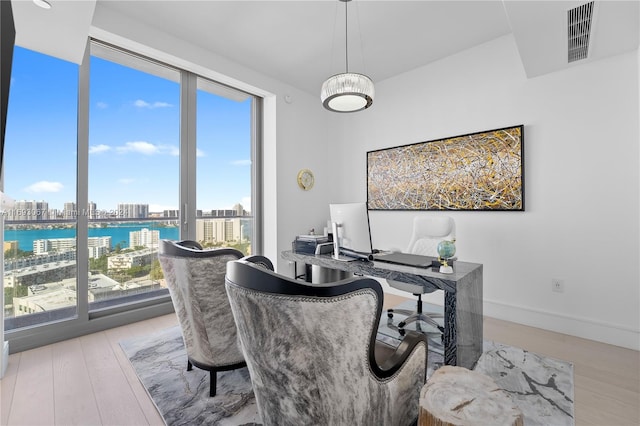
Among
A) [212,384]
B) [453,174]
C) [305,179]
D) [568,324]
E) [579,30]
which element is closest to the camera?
[212,384]

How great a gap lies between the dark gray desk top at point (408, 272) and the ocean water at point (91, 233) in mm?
1895

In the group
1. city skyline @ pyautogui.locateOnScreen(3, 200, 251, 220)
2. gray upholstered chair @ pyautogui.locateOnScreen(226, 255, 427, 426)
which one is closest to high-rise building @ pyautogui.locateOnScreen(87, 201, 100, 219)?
city skyline @ pyautogui.locateOnScreen(3, 200, 251, 220)

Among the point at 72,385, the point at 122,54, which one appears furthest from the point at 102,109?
the point at 72,385

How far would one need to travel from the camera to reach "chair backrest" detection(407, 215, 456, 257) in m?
2.76

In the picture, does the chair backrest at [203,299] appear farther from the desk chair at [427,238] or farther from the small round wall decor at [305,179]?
the small round wall decor at [305,179]

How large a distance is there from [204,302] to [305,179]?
2959mm

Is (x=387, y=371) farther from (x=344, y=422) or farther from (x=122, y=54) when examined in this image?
(x=122, y=54)

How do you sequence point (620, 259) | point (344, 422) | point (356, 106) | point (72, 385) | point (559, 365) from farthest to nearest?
point (356, 106) → point (620, 259) → point (559, 365) → point (72, 385) → point (344, 422)

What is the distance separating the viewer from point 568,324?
2648 millimetres

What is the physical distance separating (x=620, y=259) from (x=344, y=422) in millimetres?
2888

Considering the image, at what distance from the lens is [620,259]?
7.98 feet

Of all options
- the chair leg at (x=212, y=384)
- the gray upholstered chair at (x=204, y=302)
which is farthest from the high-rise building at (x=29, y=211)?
the chair leg at (x=212, y=384)

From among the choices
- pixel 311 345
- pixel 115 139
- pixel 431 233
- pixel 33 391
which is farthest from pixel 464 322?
pixel 115 139

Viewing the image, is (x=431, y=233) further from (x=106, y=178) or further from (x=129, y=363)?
(x=106, y=178)
